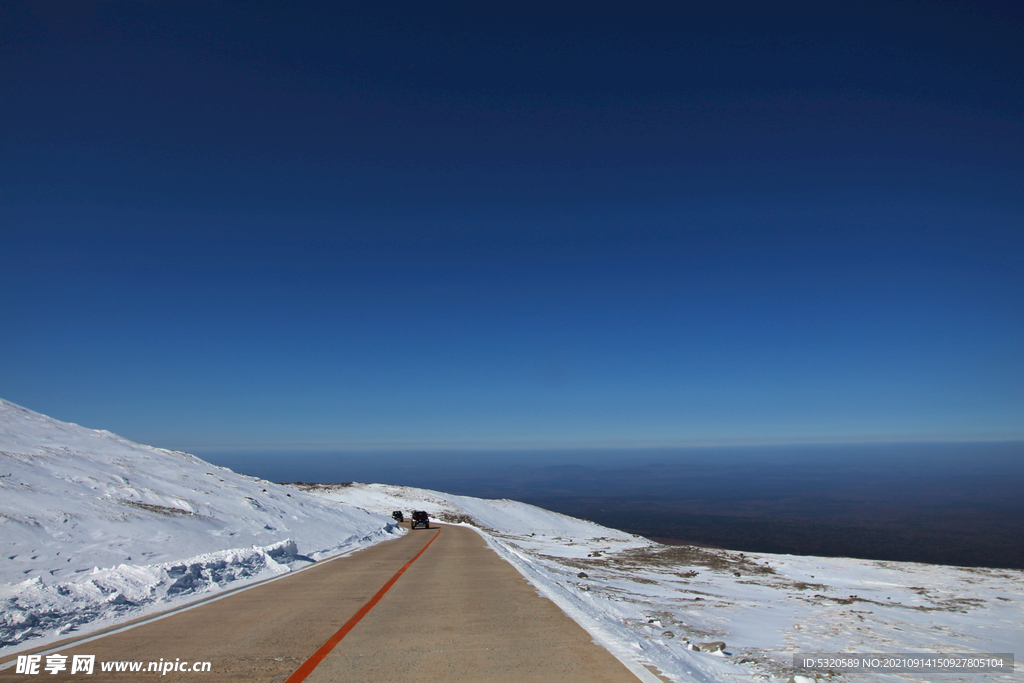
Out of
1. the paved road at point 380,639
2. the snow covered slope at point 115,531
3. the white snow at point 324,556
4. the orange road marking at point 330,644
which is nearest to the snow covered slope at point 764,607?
the white snow at point 324,556

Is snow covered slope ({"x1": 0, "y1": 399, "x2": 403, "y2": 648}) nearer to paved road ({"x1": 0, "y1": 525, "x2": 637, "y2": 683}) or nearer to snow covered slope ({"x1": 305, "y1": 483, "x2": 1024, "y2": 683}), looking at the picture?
paved road ({"x1": 0, "y1": 525, "x2": 637, "y2": 683})

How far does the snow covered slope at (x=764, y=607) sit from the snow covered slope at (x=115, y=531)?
769cm

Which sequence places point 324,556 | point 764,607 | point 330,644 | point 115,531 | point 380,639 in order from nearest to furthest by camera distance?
point 330,644 < point 380,639 < point 115,531 < point 764,607 < point 324,556

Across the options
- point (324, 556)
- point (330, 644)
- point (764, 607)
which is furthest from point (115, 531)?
point (764, 607)

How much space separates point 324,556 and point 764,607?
1527 centimetres

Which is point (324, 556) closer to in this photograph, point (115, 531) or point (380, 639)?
point (115, 531)

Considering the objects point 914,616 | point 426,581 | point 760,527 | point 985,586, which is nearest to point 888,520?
point 760,527

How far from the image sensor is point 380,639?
21.8 feet

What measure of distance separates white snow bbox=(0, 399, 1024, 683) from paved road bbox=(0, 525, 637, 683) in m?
0.73

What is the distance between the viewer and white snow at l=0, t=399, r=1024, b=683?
8281mm

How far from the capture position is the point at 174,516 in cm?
1605

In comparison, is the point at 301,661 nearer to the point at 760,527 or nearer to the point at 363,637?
the point at 363,637

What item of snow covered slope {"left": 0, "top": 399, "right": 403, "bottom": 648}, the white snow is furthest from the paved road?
snow covered slope {"left": 0, "top": 399, "right": 403, "bottom": 648}

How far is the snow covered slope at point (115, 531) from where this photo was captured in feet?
27.9
